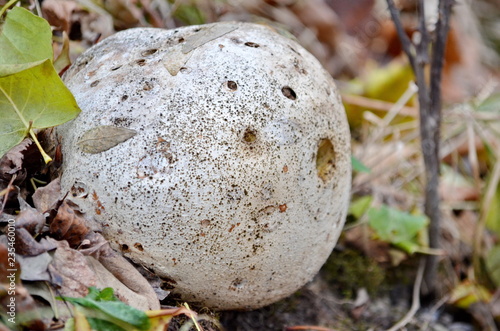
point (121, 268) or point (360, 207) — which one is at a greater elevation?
point (121, 268)

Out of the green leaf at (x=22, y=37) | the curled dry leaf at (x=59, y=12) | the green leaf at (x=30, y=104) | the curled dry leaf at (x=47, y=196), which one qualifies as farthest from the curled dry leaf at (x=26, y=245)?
the curled dry leaf at (x=59, y=12)

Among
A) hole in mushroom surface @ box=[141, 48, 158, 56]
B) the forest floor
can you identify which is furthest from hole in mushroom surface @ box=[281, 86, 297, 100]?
the forest floor

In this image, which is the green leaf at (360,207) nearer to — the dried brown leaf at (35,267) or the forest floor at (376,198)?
the forest floor at (376,198)

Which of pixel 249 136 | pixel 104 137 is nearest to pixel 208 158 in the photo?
pixel 249 136

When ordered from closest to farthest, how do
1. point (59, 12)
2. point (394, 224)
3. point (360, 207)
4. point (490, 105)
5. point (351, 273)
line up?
point (59, 12) → point (394, 224) → point (351, 273) → point (360, 207) → point (490, 105)

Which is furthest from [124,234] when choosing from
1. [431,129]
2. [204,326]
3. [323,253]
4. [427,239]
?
[427,239]

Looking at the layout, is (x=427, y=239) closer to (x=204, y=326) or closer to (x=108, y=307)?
(x=204, y=326)

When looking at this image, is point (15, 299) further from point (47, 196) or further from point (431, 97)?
point (431, 97)

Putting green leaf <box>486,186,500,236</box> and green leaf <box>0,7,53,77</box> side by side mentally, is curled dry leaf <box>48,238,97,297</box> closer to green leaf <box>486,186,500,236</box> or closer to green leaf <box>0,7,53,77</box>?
green leaf <box>0,7,53,77</box>
